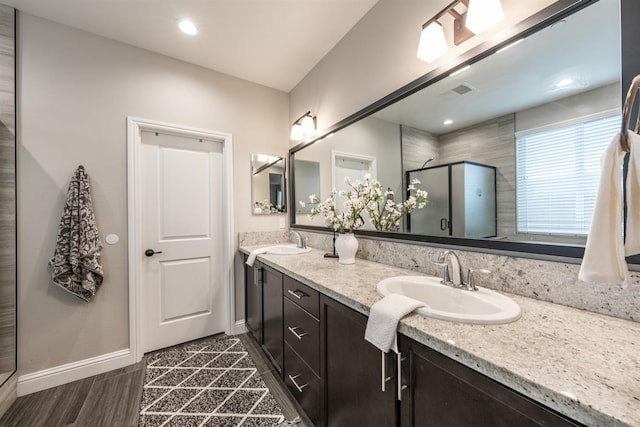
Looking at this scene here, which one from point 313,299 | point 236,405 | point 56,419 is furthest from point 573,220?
point 56,419

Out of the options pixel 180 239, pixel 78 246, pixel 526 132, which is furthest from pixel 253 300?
pixel 526 132

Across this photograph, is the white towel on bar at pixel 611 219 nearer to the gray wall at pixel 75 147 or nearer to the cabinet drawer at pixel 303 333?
the cabinet drawer at pixel 303 333

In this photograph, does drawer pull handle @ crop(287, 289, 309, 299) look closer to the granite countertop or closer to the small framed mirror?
the granite countertop

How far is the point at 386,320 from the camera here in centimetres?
84

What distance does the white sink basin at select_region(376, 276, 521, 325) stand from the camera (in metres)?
0.79

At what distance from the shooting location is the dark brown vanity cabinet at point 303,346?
4.22ft

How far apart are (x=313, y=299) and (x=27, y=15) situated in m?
2.84

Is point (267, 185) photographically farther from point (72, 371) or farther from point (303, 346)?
point (72, 371)

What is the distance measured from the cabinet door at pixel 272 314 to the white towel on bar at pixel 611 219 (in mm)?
1468

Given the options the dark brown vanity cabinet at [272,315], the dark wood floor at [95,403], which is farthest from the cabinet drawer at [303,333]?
the dark wood floor at [95,403]

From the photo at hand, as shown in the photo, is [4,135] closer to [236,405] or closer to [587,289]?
[236,405]

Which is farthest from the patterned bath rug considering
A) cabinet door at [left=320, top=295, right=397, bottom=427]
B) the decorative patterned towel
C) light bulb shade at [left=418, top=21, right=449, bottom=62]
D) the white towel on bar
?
light bulb shade at [left=418, top=21, right=449, bottom=62]

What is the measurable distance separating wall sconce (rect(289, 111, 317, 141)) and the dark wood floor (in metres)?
2.11

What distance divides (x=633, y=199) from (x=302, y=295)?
128cm
